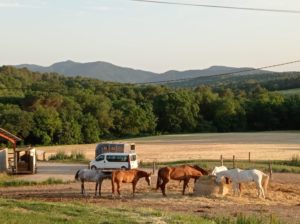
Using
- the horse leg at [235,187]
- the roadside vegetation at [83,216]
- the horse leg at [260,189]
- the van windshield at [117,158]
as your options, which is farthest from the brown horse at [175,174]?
the van windshield at [117,158]

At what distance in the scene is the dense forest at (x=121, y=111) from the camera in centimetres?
8975

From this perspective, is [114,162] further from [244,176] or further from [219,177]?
[244,176]

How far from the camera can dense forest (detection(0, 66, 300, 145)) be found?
8975cm

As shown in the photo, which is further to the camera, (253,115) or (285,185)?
(253,115)

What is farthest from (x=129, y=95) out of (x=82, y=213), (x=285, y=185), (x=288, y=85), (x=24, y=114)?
(x=82, y=213)

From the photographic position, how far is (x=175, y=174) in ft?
90.5

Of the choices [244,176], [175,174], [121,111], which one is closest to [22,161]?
[175,174]

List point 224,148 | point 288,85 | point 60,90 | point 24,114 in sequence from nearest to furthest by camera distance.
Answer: point 224,148, point 24,114, point 60,90, point 288,85

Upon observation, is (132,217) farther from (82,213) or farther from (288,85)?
(288,85)

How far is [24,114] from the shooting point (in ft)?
280

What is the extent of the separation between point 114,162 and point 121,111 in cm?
6660

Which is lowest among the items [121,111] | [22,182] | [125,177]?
[22,182]

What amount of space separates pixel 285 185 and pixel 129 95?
8510 cm

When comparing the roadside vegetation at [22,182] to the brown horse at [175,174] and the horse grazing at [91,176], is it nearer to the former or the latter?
the horse grazing at [91,176]
